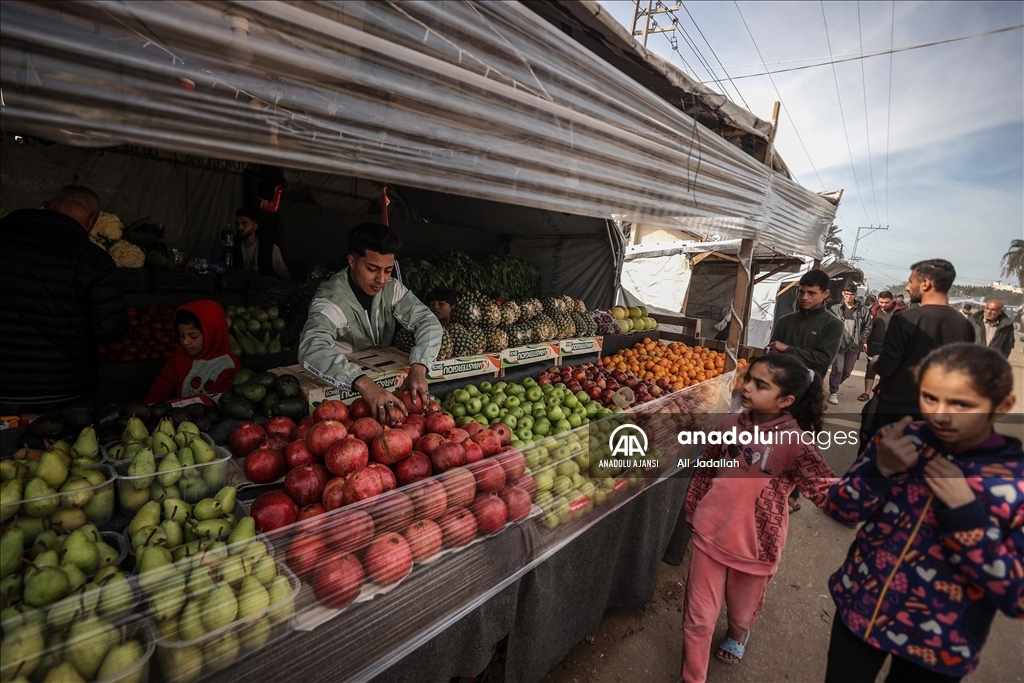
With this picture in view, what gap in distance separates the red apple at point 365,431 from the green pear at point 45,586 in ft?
2.96

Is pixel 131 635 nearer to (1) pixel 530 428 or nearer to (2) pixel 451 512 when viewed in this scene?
(2) pixel 451 512

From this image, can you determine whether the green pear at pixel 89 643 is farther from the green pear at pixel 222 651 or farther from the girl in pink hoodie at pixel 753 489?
the girl in pink hoodie at pixel 753 489

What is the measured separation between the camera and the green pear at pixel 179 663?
1049 mm

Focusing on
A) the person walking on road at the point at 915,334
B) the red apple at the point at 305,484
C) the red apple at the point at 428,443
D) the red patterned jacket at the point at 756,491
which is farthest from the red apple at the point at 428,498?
the person walking on road at the point at 915,334

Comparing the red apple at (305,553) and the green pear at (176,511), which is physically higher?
the green pear at (176,511)

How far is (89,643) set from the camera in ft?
3.15

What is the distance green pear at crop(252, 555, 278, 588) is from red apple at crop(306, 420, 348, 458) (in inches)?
21.2

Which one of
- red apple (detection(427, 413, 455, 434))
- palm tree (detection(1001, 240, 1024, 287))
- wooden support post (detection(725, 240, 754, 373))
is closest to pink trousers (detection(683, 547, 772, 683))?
red apple (detection(427, 413, 455, 434))

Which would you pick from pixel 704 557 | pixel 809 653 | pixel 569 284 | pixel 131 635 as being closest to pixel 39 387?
pixel 131 635

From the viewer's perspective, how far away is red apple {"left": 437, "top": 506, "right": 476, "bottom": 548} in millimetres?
1672

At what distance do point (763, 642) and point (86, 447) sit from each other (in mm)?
3943

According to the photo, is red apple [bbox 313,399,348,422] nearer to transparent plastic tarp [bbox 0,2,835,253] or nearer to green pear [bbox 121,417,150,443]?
green pear [bbox 121,417,150,443]

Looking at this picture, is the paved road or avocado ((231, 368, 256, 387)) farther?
the paved road

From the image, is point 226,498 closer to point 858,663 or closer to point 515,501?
point 515,501
